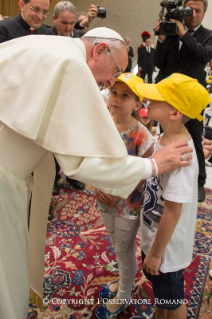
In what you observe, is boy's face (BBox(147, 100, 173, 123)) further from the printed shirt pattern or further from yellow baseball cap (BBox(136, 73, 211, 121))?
the printed shirt pattern

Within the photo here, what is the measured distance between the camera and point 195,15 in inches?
106

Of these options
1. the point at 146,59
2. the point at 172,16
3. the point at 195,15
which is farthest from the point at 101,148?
the point at 146,59

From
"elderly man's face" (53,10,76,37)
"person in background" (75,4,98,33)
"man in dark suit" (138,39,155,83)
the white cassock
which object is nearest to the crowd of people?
the white cassock

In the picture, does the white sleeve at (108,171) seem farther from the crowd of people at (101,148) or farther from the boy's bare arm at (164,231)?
the boy's bare arm at (164,231)

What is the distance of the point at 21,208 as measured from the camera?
121 centimetres

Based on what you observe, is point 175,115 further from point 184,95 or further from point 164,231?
point 164,231

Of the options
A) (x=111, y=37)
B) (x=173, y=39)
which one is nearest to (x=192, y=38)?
(x=173, y=39)

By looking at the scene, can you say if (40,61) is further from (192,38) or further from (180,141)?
(192,38)

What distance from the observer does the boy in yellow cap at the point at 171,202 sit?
1182 millimetres

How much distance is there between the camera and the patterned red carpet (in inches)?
70.1

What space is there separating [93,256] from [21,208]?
3.88ft

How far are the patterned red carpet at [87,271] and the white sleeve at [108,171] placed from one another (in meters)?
1.08

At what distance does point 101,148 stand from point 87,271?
1.35 metres

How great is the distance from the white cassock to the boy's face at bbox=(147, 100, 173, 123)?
250mm
